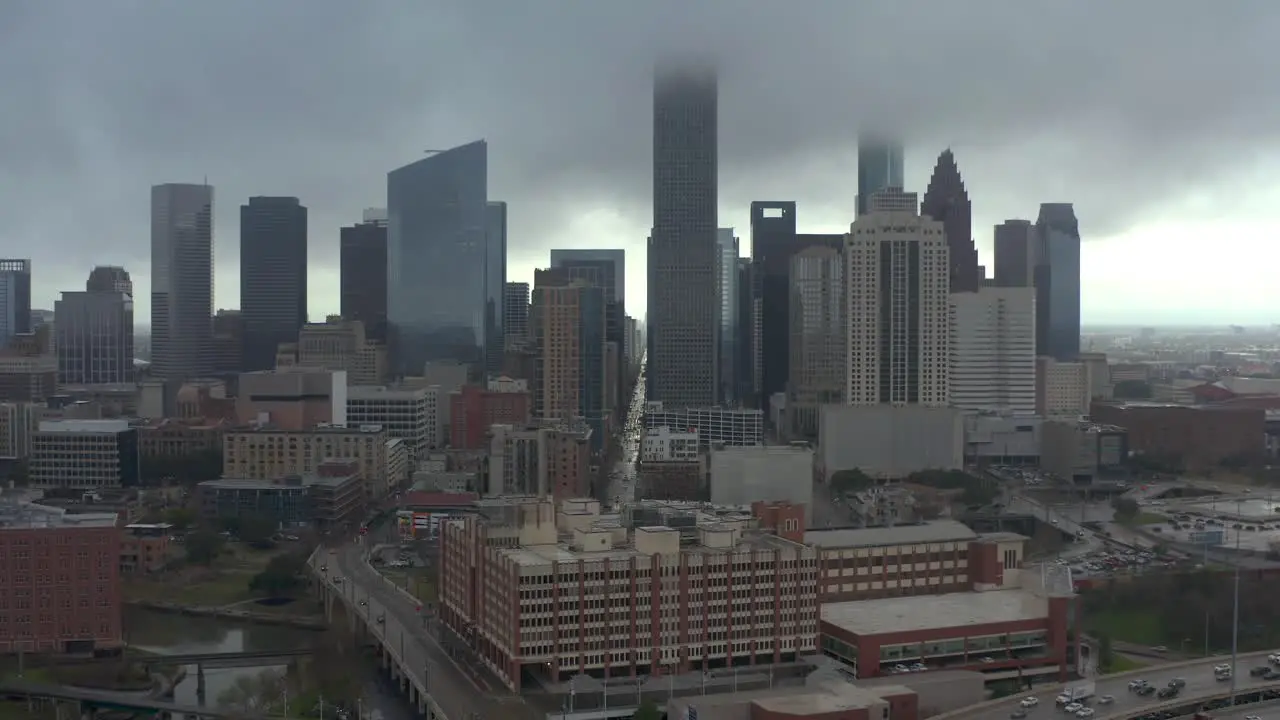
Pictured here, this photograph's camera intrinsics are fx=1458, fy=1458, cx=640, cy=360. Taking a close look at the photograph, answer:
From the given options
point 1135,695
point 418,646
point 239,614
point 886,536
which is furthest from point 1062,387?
point 1135,695

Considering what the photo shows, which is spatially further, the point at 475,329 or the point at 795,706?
the point at 475,329

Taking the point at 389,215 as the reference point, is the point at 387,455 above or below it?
below

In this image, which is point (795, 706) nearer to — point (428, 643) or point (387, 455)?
point (428, 643)

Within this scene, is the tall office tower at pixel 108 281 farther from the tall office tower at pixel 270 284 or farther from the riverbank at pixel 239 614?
the riverbank at pixel 239 614

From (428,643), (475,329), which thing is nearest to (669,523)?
(428,643)

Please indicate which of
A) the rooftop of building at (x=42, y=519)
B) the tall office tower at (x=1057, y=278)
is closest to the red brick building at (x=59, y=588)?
the rooftop of building at (x=42, y=519)
